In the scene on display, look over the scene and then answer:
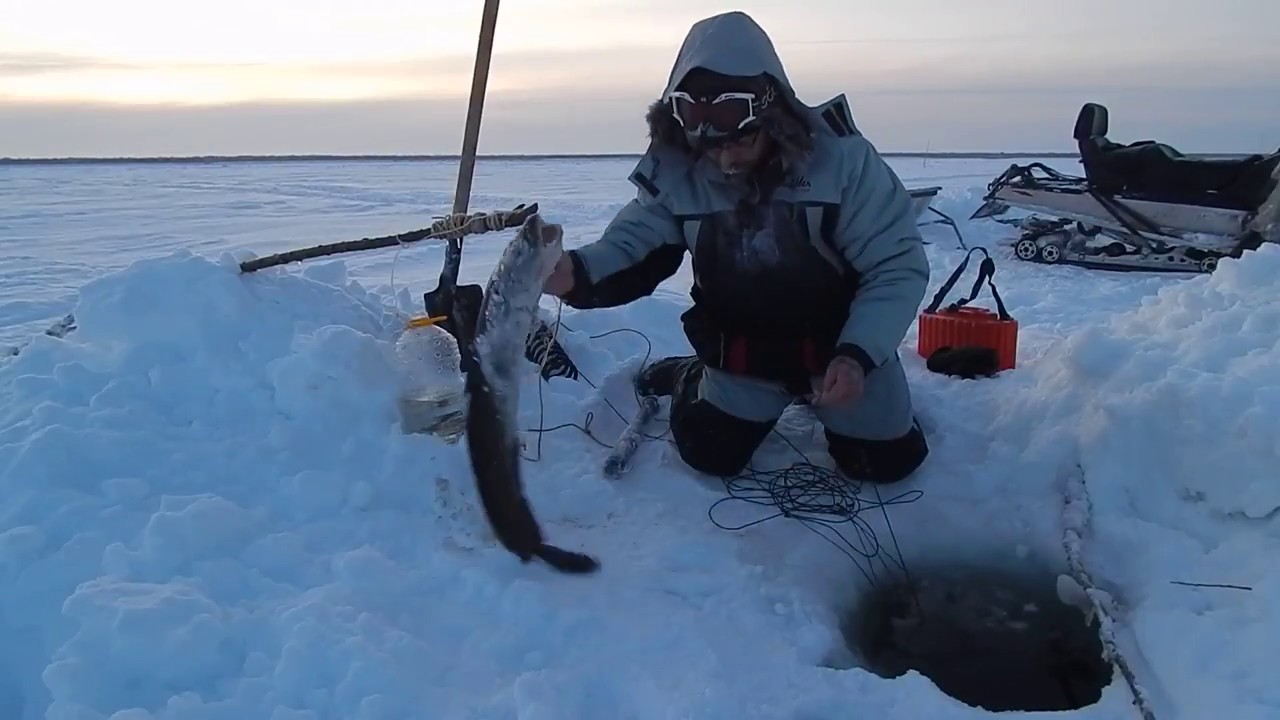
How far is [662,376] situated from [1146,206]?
581 cm

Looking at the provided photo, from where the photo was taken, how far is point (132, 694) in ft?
6.73

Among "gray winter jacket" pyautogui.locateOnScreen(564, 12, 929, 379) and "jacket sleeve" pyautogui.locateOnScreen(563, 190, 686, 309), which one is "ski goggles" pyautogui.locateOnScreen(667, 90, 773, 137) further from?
"jacket sleeve" pyautogui.locateOnScreen(563, 190, 686, 309)

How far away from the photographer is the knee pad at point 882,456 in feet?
10.8

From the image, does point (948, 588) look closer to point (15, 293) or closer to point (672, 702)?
point (672, 702)

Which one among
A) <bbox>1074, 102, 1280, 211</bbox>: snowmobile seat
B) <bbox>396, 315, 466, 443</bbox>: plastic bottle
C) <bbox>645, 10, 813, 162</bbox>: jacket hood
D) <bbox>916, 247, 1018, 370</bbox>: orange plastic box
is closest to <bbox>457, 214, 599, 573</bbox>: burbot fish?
<bbox>396, 315, 466, 443</bbox>: plastic bottle

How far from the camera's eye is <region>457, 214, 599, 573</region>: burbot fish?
254 centimetres

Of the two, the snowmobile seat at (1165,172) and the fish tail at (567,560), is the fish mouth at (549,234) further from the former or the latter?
the snowmobile seat at (1165,172)

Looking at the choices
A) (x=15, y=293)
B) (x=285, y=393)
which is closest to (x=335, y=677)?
(x=285, y=393)

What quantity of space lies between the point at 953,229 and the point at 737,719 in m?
9.13

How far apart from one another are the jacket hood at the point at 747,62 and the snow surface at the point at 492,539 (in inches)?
48.5

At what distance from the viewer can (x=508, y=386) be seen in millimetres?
2723

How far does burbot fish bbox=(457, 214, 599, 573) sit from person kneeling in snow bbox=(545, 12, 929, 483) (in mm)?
382

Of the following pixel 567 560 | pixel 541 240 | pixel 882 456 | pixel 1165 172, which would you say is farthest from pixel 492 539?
pixel 1165 172

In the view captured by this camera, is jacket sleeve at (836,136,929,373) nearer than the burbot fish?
No
